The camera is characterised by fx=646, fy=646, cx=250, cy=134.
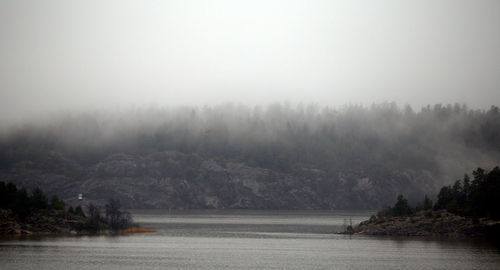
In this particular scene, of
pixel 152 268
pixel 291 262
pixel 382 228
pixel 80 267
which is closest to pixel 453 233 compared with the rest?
pixel 382 228

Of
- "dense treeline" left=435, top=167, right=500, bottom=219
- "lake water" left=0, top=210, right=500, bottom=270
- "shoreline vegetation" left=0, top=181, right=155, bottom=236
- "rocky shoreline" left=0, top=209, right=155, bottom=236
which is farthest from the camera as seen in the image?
"shoreline vegetation" left=0, top=181, right=155, bottom=236

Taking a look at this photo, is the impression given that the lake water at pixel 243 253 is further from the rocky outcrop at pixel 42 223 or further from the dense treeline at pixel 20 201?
the dense treeline at pixel 20 201

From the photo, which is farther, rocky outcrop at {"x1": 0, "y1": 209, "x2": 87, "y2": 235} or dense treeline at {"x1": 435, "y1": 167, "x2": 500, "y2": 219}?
rocky outcrop at {"x1": 0, "y1": 209, "x2": 87, "y2": 235}

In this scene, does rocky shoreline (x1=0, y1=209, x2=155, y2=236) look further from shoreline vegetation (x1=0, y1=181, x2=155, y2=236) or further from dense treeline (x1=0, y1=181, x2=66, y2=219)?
dense treeline (x1=0, y1=181, x2=66, y2=219)

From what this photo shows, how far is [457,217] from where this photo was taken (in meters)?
185

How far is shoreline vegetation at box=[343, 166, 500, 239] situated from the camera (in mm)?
174375

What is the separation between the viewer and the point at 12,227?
7057 inches

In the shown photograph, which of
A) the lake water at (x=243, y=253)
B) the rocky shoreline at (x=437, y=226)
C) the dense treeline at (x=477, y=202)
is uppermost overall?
the dense treeline at (x=477, y=202)

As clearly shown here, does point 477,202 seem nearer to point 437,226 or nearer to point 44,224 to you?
point 437,226

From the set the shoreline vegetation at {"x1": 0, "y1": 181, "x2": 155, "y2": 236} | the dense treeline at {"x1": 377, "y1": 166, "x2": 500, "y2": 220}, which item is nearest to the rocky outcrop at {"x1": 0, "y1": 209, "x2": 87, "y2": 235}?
the shoreline vegetation at {"x1": 0, "y1": 181, "x2": 155, "y2": 236}

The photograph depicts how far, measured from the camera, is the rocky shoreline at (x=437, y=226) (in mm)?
173500

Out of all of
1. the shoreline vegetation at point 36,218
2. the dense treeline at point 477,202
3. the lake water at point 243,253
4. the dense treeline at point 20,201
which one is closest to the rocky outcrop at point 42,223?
the shoreline vegetation at point 36,218

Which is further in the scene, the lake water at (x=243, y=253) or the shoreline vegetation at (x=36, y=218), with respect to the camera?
the shoreline vegetation at (x=36, y=218)

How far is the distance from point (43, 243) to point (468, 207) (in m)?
115
